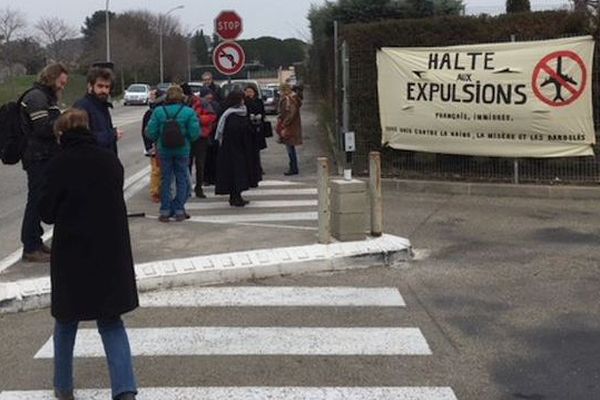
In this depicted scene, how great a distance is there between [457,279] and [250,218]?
3.73m

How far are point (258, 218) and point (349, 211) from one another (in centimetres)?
249

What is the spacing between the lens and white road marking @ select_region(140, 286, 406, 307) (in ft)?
22.0

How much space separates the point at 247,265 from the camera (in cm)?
757

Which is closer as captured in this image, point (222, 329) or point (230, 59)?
point (222, 329)

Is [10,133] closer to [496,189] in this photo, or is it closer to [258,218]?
[258,218]

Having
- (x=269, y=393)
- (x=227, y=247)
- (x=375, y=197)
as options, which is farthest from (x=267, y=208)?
(x=269, y=393)

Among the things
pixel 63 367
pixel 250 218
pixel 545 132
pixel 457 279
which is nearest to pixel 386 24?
pixel 545 132

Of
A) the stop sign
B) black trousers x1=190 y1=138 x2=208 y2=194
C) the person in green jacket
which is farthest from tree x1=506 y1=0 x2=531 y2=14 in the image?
the person in green jacket

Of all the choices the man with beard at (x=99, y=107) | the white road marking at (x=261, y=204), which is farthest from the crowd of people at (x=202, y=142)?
the man with beard at (x=99, y=107)

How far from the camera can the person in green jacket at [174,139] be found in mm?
9773

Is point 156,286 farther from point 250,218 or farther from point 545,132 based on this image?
point 545,132

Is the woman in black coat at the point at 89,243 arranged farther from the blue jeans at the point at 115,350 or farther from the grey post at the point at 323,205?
the grey post at the point at 323,205

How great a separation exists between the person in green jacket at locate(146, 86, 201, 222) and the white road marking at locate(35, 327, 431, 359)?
4.09m

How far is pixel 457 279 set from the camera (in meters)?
7.49
